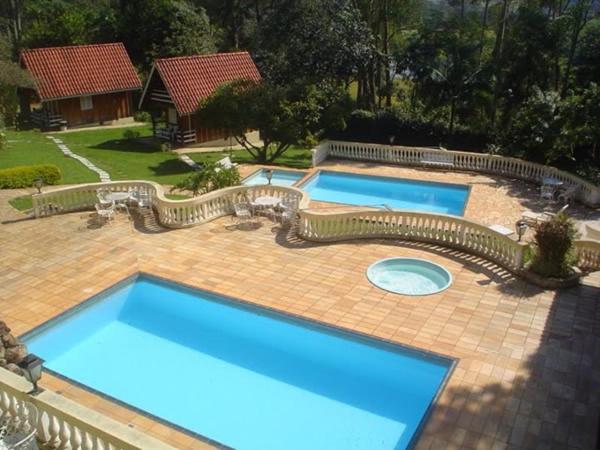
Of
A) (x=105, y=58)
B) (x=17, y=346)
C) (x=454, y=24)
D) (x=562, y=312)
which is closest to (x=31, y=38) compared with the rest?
(x=105, y=58)

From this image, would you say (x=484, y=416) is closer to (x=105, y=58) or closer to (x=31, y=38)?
(x=105, y=58)

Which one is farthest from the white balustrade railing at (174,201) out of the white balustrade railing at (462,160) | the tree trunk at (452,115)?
the tree trunk at (452,115)

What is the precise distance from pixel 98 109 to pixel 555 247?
120ft

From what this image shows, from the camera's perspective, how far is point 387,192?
88.3 ft

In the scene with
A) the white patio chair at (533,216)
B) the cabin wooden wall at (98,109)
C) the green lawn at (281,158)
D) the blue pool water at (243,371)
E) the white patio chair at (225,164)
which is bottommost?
the blue pool water at (243,371)

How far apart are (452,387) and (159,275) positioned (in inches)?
337

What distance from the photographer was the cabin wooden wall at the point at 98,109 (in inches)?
1579

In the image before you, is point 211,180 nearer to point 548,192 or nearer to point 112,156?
point 112,156

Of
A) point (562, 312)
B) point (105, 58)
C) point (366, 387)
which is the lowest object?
point (366, 387)

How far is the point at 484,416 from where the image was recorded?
9625 mm

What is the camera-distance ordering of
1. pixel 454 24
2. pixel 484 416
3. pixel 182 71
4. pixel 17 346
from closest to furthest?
1. pixel 484 416
2. pixel 17 346
3. pixel 182 71
4. pixel 454 24

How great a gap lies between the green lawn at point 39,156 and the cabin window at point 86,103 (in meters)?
5.15

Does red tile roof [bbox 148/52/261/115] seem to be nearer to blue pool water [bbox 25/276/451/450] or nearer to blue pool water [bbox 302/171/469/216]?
blue pool water [bbox 302/171/469/216]

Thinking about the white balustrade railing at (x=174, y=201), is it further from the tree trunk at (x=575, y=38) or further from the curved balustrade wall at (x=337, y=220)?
the tree trunk at (x=575, y=38)
